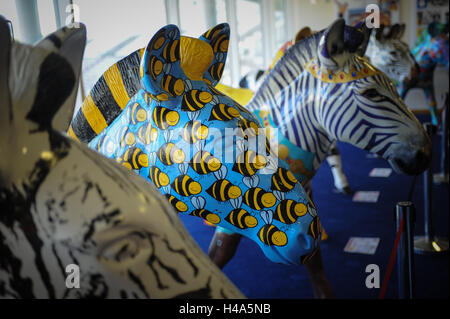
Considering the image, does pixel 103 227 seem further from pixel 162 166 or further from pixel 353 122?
pixel 353 122

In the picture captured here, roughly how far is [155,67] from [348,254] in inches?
67.8

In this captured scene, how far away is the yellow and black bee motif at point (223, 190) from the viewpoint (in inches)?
28.7

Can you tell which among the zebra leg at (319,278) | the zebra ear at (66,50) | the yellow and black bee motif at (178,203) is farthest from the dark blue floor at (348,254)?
the zebra ear at (66,50)

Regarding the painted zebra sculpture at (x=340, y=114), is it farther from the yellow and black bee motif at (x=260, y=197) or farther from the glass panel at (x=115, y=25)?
the yellow and black bee motif at (x=260, y=197)

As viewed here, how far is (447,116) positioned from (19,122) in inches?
121

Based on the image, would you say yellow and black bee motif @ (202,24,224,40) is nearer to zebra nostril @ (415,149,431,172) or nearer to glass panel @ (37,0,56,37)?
glass panel @ (37,0,56,37)

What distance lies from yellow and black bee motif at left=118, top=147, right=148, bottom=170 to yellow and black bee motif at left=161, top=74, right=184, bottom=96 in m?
0.13

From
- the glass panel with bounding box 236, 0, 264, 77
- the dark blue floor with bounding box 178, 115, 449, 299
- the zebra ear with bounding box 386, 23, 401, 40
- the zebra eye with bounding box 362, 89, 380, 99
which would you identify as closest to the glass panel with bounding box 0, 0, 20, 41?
the zebra eye with bounding box 362, 89, 380, 99

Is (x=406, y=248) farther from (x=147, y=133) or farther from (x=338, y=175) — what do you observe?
(x=338, y=175)

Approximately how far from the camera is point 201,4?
1633 mm

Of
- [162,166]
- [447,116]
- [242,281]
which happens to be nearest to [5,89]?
[162,166]

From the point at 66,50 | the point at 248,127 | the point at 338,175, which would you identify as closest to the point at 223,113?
the point at 248,127

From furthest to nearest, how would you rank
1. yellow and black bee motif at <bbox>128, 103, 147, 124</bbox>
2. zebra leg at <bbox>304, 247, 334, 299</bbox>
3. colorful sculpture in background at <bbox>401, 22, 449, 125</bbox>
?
colorful sculpture in background at <bbox>401, 22, 449, 125</bbox>
zebra leg at <bbox>304, 247, 334, 299</bbox>
yellow and black bee motif at <bbox>128, 103, 147, 124</bbox>

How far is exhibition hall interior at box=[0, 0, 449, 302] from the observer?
381 mm
